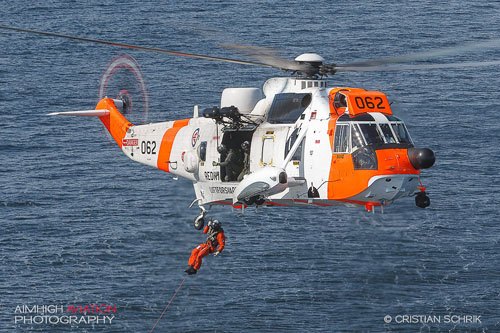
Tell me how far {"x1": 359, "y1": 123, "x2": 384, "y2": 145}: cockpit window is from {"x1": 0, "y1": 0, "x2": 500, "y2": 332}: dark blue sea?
5929 centimetres

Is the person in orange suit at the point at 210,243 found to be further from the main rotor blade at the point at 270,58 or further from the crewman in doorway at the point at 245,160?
the main rotor blade at the point at 270,58

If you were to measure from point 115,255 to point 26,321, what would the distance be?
16880mm

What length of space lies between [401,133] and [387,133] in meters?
0.65

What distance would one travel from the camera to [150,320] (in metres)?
116

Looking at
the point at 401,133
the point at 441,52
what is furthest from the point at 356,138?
the point at 441,52

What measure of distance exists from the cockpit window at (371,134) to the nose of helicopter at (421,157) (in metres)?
1.37

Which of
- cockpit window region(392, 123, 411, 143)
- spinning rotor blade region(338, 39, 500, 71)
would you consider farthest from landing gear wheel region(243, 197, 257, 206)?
spinning rotor blade region(338, 39, 500, 71)

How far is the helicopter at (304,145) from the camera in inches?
1239

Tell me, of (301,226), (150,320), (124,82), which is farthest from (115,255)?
(124,82)

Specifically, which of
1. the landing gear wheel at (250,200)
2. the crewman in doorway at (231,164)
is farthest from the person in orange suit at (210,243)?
the landing gear wheel at (250,200)

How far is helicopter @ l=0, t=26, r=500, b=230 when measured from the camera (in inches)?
1239

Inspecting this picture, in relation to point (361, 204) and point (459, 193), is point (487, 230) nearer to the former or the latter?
point (459, 193)

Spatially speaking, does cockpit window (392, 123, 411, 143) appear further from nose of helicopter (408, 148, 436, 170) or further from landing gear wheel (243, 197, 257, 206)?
landing gear wheel (243, 197, 257, 206)

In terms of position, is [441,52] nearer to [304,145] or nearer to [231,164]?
[304,145]
